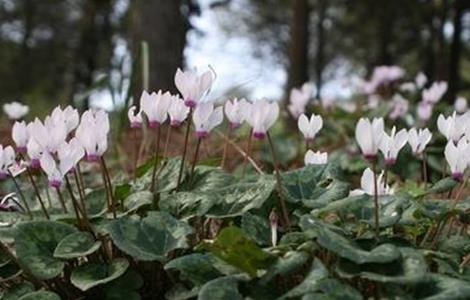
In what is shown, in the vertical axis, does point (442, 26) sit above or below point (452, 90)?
above

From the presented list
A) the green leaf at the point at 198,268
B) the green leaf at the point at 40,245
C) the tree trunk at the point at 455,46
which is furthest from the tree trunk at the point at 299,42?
the green leaf at the point at 198,268

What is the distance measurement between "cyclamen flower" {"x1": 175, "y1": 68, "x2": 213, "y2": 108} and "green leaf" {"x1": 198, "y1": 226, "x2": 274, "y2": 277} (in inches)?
14.7

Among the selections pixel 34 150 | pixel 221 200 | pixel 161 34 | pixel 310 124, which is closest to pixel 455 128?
pixel 310 124

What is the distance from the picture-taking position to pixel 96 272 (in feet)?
5.17

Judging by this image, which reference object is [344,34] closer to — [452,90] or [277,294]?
[452,90]

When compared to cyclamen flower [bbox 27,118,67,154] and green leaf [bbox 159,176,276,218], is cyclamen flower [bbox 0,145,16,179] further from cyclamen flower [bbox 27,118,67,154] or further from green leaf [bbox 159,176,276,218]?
green leaf [bbox 159,176,276,218]

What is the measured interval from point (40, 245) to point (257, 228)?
0.45m

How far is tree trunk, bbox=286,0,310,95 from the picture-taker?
8.85 meters

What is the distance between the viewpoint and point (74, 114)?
1721mm

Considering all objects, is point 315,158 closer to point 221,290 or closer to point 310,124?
point 310,124

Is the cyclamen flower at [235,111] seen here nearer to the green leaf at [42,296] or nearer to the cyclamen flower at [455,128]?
the cyclamen flower at [455,128]

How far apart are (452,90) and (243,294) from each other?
6430 millimetres

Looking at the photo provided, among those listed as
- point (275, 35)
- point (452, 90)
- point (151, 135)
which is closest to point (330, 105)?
point (151, 135)

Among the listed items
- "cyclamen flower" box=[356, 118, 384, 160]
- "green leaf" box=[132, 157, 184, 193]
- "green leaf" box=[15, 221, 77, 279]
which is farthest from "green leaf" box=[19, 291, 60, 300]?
"cyclamen flower" box=[356, 118, 384, 160]
